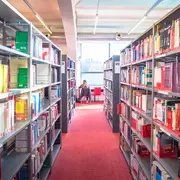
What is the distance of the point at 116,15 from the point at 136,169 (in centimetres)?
565

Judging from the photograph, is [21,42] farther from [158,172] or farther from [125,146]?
[125,146]

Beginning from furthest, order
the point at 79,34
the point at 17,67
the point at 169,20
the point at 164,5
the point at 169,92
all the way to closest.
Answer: the point at 79,34, the point at 164,5, the point at 17,67, the point at 169,20, the point at 169,92

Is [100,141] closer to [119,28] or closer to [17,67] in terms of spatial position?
[17,67]

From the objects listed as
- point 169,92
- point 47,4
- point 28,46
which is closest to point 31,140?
point 28,46

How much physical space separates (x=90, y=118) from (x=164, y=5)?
4.28 meters

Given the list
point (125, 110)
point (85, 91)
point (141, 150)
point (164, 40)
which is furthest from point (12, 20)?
point (85, 91)

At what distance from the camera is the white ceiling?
6.25m

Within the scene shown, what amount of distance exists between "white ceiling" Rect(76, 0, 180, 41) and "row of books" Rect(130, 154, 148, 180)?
4335 millimetres

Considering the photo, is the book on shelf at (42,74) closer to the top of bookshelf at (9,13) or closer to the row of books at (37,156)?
the row of books at (37,156)

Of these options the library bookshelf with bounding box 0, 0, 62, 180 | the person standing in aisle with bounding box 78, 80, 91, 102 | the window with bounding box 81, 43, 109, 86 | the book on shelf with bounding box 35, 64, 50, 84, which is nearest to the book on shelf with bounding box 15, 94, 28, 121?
the library bookshelf with bounding box 0, 0, 62, 180

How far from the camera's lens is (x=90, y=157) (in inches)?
165

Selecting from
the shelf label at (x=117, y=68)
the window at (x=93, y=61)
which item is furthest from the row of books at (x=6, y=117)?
the window at (x=93, y=61)

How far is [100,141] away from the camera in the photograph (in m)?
5.20

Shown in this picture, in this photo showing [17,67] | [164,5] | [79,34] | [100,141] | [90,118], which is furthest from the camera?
[79,34]
